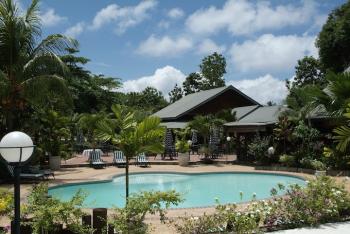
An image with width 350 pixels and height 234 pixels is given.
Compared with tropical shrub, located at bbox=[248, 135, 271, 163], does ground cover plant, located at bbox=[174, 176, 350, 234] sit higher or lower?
lower

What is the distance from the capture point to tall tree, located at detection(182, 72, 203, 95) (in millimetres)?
59500

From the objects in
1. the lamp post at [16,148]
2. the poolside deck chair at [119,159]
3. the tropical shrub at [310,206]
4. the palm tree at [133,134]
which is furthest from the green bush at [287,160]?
the lamp post at [16,148]

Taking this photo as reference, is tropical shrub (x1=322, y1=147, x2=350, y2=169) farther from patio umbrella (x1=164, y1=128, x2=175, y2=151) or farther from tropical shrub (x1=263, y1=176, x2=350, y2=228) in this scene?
patio umbrella (x1=164, y1=128, x2=175, y2=151)

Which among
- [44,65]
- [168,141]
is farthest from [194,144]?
[44,65]

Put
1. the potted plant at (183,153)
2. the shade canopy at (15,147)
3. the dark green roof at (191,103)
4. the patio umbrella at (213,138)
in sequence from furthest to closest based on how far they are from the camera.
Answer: the dark green roof at (191,103)
the patio umbrella at (213,138)
the potted plant at (183,153)
the shade canopy at (15,147)

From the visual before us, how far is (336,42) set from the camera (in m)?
36.7

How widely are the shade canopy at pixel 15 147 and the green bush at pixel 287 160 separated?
17.5 meters

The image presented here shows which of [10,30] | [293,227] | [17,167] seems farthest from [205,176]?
[17,167]

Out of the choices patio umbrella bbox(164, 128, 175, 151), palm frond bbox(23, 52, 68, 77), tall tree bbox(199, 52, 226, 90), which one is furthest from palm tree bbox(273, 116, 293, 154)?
tall tree bbox(199, 52, 226, 90)

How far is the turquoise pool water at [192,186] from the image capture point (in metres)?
15.5

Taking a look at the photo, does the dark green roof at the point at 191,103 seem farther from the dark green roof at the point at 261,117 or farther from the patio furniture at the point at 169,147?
the patio furniture at the point at 169,147

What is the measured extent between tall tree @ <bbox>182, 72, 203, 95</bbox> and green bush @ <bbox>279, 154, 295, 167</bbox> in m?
38.0

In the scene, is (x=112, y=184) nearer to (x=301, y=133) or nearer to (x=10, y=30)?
(x=10, y=30)

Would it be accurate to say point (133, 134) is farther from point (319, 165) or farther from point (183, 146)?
point (183, 146)
